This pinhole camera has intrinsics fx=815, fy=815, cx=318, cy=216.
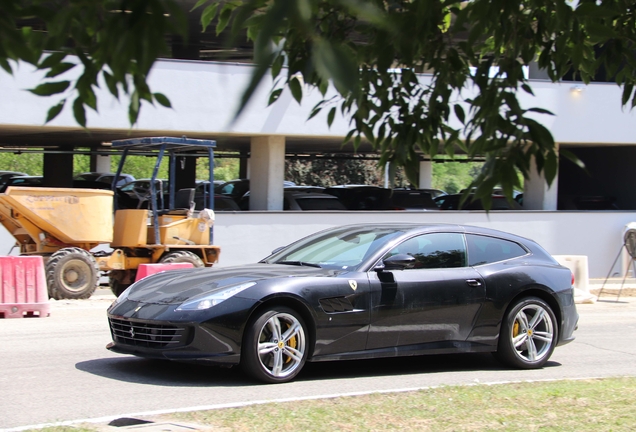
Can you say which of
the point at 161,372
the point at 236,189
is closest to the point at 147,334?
the point at 161,372

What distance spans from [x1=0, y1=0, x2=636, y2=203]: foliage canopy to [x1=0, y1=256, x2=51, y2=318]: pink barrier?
7.58 m

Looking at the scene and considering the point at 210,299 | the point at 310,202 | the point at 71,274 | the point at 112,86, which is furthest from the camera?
the point at 310,202

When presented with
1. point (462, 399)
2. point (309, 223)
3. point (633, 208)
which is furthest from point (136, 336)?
point (633, 208)

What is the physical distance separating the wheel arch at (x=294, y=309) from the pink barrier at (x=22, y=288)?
5672mm

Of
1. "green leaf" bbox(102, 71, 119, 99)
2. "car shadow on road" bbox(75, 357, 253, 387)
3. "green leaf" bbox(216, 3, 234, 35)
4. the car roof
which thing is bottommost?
"car shadow on road" bbox(75, 357, 253, 387)

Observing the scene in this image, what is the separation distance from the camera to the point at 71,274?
1374 cm

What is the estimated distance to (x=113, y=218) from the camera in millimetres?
15055

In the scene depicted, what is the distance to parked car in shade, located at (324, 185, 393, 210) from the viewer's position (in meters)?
24.8

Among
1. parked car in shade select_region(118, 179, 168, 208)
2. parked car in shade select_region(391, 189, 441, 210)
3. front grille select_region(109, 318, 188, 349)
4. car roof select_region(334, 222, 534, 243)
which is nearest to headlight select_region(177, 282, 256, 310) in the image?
front grille select_region(109, 318, 188, 349)

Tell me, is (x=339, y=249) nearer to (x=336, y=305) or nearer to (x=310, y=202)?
(x=336, y=305)

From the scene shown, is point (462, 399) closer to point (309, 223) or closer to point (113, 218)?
point (113, 218)

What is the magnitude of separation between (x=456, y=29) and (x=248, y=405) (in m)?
3.26

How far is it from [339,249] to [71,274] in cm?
707

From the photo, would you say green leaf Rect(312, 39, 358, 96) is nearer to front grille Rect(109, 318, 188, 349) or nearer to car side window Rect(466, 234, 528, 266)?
front grille Rect(109, 318, 188, 349)
